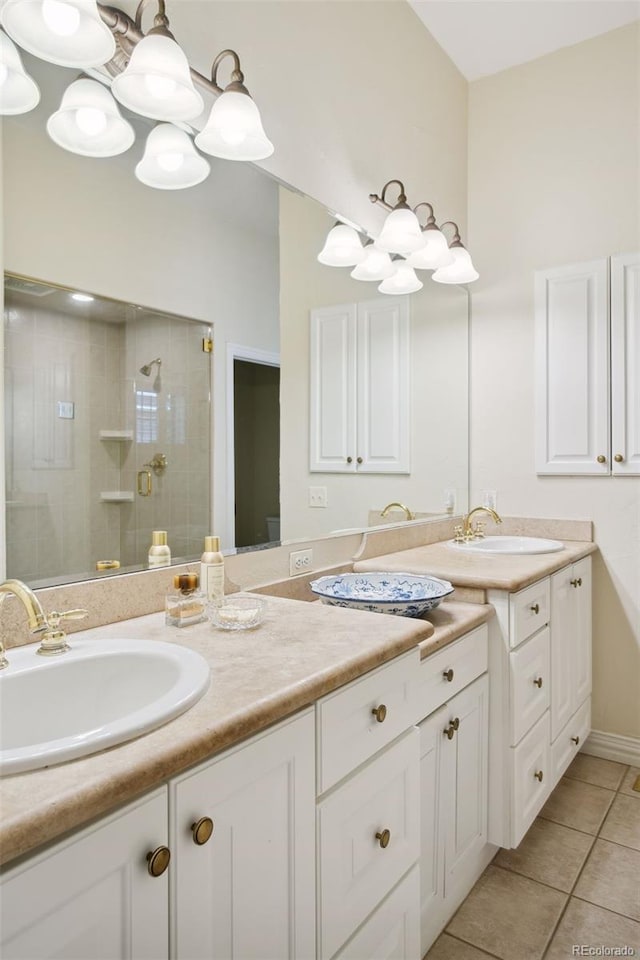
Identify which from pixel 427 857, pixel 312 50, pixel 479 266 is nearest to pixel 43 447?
pixel 427 857

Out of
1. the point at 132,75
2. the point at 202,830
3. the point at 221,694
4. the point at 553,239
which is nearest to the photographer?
the point at 202,830

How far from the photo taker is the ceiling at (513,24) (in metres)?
2.42

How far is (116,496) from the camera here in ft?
4.14

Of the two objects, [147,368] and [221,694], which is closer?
[221,694]

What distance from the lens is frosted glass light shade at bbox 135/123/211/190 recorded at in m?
1.35

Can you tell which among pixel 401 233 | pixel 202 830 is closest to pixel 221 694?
pixel 202 830

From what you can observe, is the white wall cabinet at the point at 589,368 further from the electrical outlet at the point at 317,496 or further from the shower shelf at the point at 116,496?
the shower shelf at the point at 116,496

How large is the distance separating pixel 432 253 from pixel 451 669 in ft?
5.09

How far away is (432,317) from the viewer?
2643mm

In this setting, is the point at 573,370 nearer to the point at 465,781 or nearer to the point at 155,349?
the point at 465,781

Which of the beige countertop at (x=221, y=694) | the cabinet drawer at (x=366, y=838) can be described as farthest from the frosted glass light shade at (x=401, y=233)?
the cabinet drawer at (x=366, y=838)

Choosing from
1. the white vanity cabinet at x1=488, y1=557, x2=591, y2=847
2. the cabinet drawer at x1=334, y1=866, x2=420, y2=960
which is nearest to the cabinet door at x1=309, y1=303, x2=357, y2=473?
the white vanity cabinet at x1=488, y1=557, x2=591, y2=847

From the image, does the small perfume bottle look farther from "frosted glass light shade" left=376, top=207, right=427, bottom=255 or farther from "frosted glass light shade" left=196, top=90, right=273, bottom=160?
"frosted glass light shade" left=376, top=207, right=427, bottom=255

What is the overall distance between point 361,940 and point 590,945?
0.84 m
